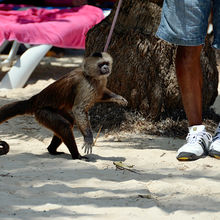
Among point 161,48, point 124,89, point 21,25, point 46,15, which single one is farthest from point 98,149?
point 46,15

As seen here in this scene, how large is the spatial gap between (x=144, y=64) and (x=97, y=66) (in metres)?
1.09

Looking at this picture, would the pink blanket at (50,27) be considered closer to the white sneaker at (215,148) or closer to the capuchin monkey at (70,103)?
the capuchin monkey at (70,103)

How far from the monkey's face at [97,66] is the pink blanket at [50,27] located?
3.93m

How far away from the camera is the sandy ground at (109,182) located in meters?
3.01

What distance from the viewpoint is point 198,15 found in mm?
4070

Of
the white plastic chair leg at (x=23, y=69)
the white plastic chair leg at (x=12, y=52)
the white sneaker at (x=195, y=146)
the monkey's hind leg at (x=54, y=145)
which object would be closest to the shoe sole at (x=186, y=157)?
the white sneaker at (x=195, y=146)

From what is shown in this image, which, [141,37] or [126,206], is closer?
[126,206]

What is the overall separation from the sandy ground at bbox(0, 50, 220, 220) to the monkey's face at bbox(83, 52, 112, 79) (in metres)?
0.71

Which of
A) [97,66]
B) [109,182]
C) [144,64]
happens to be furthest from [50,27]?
[109,182]

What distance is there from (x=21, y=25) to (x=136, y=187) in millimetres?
5326

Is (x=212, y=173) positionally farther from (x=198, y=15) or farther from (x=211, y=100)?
(x=211, y=100)

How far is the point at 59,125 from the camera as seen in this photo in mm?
4164

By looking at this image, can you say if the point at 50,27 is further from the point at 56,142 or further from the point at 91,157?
the point at 91,157

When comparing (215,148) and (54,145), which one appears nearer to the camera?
(215,148)
